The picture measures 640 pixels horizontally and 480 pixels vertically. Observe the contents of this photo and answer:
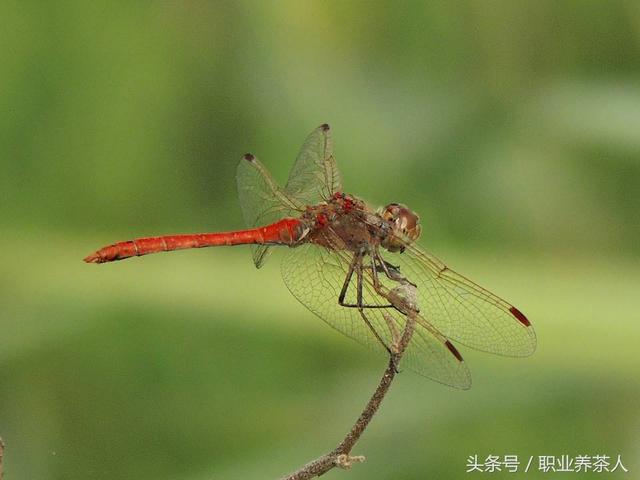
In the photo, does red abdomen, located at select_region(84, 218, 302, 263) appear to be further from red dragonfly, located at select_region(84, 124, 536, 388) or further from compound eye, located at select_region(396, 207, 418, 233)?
compound eye, located at select_region(396, 207, 418, 233)

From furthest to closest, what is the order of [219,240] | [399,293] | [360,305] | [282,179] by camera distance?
[282,179] < [219,240] < [360,305] < [399,293]

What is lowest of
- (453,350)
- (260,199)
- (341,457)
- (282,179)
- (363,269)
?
(341,457)

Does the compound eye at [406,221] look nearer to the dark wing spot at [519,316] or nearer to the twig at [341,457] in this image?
the dark wing spot at [519,316]

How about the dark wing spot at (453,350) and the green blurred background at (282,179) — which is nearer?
the dark wing spot at (453,350)

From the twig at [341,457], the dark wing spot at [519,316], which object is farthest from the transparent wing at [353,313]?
the twig at [341,457]

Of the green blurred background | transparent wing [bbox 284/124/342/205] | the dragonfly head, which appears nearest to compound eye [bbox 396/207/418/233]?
the dragonfly head

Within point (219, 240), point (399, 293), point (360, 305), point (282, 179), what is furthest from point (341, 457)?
point (282, 179)

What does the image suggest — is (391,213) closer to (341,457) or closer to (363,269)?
(363,269)
